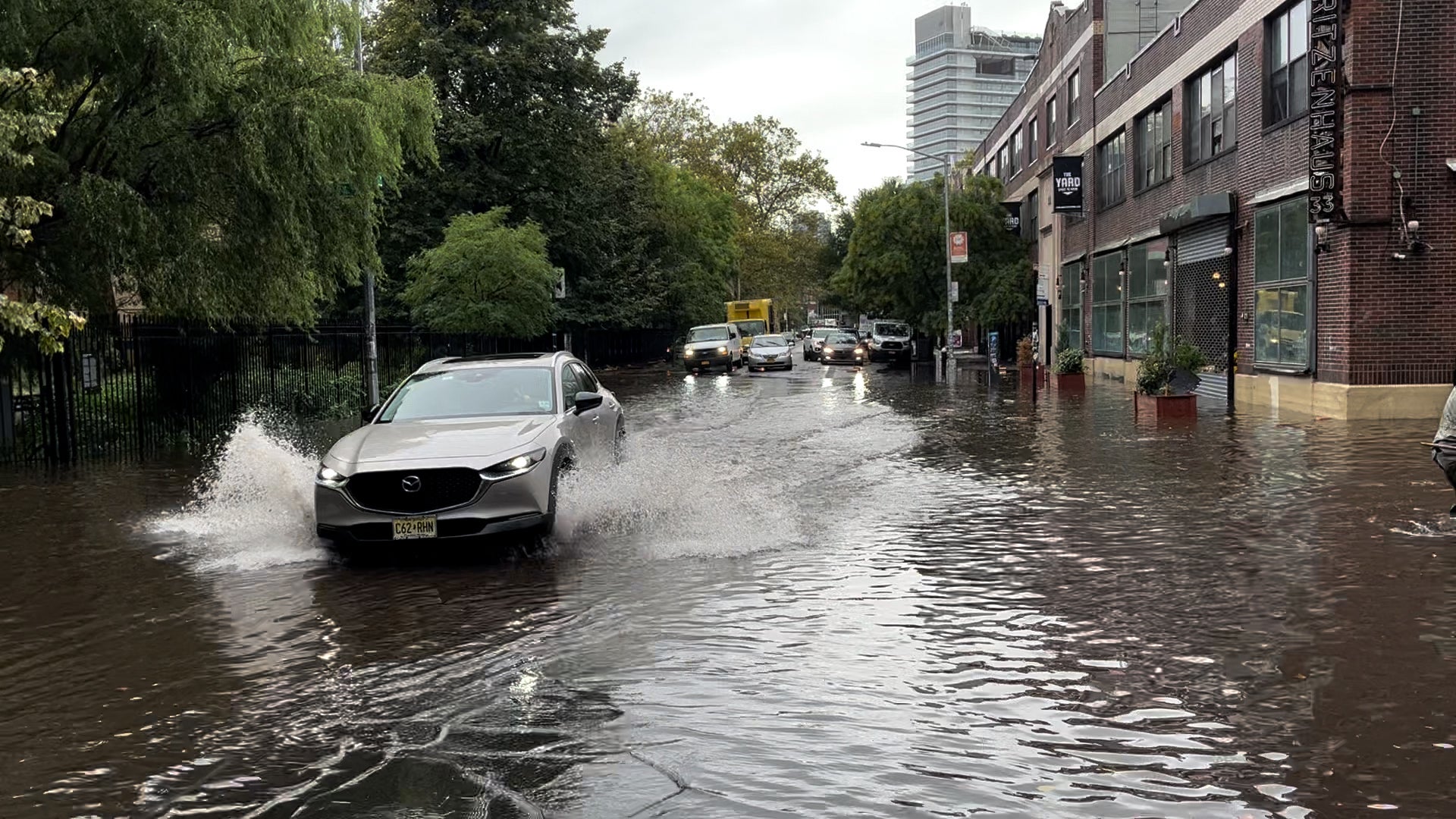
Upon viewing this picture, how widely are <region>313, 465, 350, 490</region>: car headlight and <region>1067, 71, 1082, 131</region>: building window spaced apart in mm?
37633

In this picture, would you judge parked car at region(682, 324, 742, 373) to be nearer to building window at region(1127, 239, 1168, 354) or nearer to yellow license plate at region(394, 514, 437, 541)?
building window at region(1127, 239, 1168, 354)

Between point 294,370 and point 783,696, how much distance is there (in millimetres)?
20156

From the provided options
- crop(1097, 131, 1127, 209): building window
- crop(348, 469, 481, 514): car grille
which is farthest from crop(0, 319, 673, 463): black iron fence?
crop(1097, 131, 1127, 209): building window

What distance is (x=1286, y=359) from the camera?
23.3m

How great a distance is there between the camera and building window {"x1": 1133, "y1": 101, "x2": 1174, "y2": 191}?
31.4 metres

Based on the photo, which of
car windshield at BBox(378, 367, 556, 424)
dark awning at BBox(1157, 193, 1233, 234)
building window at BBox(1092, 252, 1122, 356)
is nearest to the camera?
car windshield at BBox(378, 367, 556, 424)

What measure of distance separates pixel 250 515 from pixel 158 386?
886 cm

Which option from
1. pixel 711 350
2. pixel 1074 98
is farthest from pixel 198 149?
pixel 1074 98

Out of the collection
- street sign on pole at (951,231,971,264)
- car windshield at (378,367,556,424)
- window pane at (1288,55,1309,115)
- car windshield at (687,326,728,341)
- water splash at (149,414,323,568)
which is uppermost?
window pane at (1288,55,1309,115)

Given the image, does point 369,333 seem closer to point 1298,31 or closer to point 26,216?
point 26,216

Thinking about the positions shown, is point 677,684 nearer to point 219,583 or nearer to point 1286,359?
point 219,583

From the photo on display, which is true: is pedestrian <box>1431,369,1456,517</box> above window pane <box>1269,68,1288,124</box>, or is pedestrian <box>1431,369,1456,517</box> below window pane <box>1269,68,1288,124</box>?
below

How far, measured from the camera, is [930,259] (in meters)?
53.6

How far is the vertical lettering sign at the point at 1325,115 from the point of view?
20.4m
